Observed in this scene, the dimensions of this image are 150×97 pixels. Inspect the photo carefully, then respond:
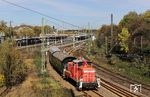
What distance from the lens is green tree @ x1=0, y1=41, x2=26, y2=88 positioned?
138 ft

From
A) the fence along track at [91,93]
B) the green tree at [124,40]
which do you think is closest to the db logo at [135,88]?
the fence along track at [91,93]

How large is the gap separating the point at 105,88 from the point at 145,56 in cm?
2733

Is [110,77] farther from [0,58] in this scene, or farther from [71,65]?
[0,58]

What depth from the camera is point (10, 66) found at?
139 feet

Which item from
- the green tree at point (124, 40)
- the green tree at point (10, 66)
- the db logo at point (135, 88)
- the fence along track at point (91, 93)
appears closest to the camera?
the fence along track at point (91, 93)

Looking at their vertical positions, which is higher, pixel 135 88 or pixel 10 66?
pixel 10 66

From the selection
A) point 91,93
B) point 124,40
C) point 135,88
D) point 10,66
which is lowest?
point 91,93

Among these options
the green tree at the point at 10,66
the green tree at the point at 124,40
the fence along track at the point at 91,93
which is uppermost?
the green tree at the point at 124,40

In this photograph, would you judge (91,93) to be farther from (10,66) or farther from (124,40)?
(124,40)

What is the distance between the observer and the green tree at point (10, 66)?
1655 inches

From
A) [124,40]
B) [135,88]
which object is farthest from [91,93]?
[124,40]

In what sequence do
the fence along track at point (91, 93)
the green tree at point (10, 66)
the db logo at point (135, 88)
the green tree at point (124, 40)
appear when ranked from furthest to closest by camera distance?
1. the green tree at point (124, 40)
2. the green tree at point (10, 66)
3. the db logo at point (135, 88)
4. the fence along track at point (91, 93)

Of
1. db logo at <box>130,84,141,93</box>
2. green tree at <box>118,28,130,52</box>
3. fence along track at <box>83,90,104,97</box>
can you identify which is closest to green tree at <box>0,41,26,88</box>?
fence along track at <box>83,90,104,97</box>

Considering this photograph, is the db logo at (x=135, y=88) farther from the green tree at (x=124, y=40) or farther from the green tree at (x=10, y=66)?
the green tree at (x=124, y=40)
